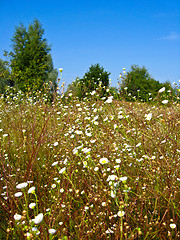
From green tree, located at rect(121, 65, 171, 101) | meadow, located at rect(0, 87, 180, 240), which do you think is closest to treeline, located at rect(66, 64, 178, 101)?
green tree, located at rect(121, 65, 171, 101)

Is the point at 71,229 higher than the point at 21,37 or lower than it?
lower

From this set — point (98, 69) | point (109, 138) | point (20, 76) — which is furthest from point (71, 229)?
point (20, 76)

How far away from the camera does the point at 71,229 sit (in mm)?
2131

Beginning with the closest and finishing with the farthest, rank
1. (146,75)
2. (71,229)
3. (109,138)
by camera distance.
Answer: (71,229)
(109,138)
(146,75)

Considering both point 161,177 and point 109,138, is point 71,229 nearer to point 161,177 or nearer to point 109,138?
point 161,177

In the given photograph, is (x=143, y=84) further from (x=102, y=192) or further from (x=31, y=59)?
(x=102, y=192)

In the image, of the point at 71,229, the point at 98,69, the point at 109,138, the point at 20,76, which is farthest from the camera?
the point at 20,76

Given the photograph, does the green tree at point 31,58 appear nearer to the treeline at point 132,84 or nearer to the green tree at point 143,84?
the treeline at point 132,84

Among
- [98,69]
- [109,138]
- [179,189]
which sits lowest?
[179,189]

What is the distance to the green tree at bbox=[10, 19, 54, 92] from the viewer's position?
70.4ft

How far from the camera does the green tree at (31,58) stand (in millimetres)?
21453

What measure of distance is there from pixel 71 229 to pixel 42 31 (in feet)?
78.6

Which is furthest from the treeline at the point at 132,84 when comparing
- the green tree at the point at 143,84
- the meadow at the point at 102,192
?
the meadow at the point at 102,192

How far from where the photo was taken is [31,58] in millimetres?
21859
